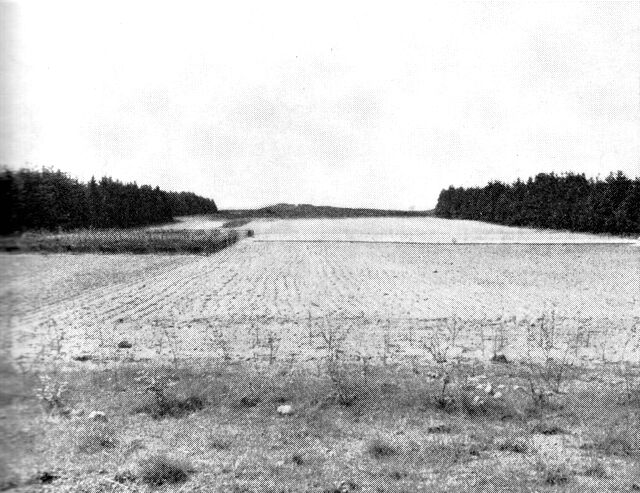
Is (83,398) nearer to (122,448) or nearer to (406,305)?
(122,448)

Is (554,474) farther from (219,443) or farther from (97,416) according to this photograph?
(97,416)

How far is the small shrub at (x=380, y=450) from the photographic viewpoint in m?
6.03

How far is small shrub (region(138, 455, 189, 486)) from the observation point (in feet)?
17.8

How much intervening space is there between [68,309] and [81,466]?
36.3 feet

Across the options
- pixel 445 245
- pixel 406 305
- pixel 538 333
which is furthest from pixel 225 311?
pixel 445 245

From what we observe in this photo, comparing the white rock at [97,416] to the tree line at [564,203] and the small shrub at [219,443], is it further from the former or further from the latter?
the tree line at [564,203]

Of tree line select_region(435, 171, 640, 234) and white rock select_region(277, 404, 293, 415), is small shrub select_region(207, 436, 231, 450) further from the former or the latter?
tree line select_region(435, 171, 640, 234)

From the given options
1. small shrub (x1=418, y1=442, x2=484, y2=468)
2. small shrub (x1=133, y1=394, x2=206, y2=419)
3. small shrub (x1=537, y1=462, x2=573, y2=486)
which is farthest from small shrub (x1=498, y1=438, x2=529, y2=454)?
small shrub (x1=133, y1=394, x2=206, y2=419)

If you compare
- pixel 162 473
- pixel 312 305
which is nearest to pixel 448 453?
pixel 162 473

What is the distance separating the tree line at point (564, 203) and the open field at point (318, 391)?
38.3m

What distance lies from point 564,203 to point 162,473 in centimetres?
6435

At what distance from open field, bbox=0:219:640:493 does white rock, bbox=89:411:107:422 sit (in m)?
0.03

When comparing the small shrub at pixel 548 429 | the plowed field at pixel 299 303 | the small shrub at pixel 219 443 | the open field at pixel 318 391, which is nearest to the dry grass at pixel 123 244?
the plowed field at pixel 299 303

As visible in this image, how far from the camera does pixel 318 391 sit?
7.97 m
